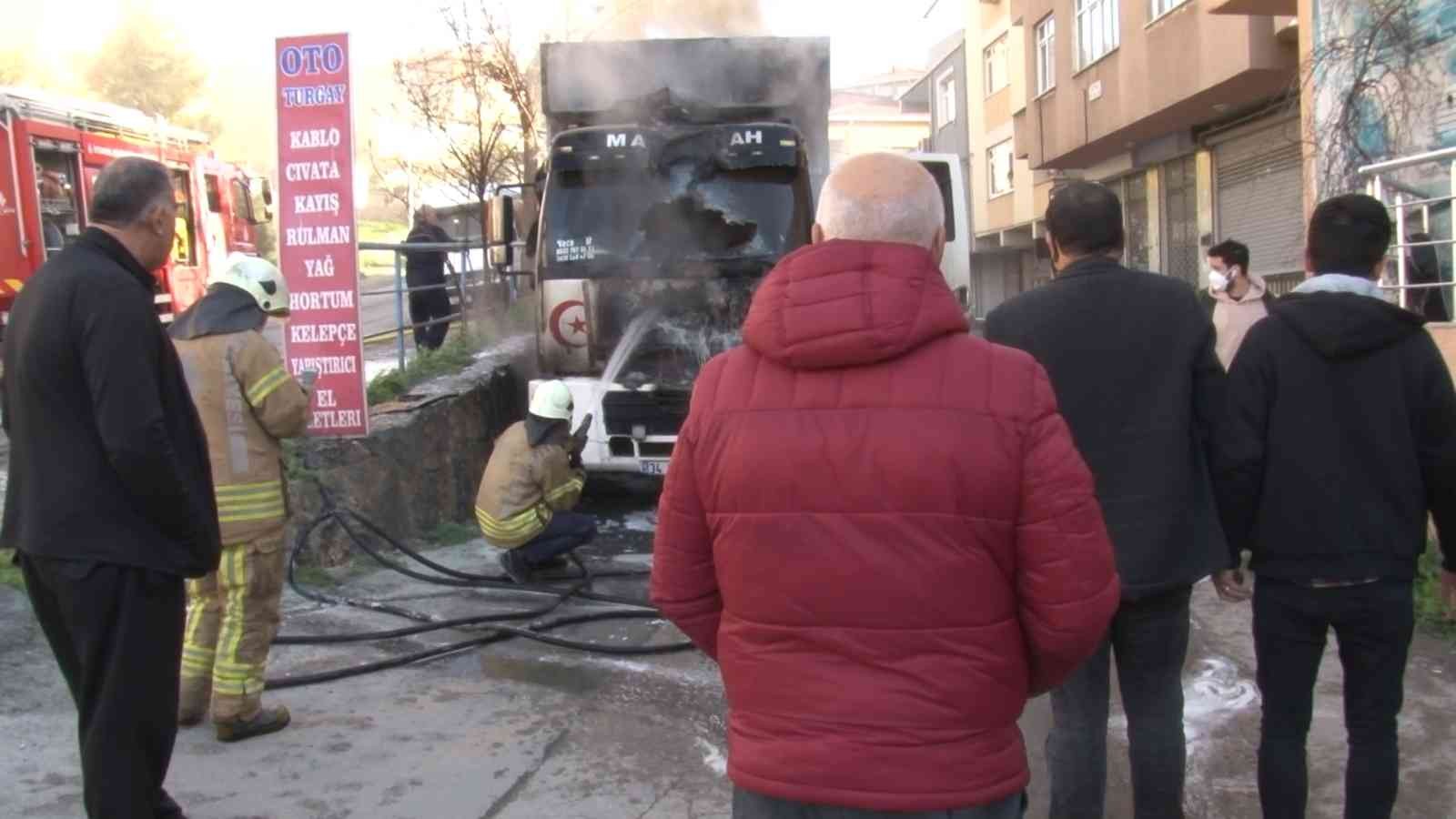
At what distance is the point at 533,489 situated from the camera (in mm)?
7074

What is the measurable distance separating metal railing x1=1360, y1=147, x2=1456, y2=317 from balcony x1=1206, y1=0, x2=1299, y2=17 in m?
6.74

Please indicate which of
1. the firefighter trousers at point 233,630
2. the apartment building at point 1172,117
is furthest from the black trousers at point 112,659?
the apartment building at point 1172,117

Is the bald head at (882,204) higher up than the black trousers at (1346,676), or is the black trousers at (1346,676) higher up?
the bald head at (882,204)

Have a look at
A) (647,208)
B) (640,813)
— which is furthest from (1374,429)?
(647,208)

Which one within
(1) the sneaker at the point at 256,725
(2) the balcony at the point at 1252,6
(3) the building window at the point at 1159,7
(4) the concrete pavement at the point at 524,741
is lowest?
(4) the concrete pavement at the point at 524,741

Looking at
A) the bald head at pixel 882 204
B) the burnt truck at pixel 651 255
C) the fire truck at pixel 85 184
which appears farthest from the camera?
the fire truck at pixel 85 184

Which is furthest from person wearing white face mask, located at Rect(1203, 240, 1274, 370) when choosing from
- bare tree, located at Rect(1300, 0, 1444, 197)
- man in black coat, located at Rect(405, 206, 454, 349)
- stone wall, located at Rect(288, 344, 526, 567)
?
man in black coat, located at Rect(405, 206, 454, 349)

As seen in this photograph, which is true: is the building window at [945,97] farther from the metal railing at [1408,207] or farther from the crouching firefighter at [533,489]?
the crouching firefighter at [533,489]

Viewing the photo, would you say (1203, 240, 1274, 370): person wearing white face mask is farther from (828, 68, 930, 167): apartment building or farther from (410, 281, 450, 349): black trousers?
(828, 68, 930, 167): apartment building

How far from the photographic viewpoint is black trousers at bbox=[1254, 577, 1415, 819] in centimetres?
328

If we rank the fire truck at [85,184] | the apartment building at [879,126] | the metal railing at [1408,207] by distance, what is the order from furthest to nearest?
the apartment building at [879,126] < the fire truck at [85,184] < the metal railing at [1408,207]

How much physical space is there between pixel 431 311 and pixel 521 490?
6939 millimetres

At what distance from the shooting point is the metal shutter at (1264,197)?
16531mm

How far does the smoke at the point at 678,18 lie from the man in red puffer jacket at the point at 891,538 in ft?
39.6
